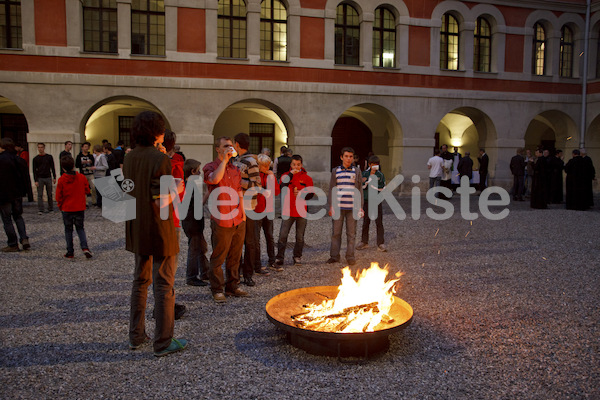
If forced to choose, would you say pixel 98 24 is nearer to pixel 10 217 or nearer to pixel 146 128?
pixel 10 217

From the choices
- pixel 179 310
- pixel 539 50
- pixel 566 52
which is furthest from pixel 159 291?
pixel 566 52

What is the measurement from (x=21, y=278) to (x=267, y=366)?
447cm

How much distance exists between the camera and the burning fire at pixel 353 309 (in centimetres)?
427

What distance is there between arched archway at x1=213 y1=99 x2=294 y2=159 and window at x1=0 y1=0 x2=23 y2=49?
28.4ft

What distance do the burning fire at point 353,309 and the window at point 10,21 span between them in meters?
15.9

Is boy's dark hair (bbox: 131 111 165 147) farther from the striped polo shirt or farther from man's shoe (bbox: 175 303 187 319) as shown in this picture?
the striped polo shirt

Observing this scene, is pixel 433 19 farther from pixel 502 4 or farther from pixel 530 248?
pixel 530 248

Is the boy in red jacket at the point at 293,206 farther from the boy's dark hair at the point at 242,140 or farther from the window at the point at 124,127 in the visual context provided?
the window at the point at 124,127

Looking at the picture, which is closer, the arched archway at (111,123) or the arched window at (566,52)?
the arched window at (566,52)

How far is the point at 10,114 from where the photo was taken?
66.9 ft

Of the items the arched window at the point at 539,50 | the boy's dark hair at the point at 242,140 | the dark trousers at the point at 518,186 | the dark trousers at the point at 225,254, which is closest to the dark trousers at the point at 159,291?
the dark trousers at the point at 225,254

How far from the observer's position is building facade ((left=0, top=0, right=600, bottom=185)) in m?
15.6

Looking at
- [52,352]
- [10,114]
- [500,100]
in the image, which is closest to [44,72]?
[10,114]

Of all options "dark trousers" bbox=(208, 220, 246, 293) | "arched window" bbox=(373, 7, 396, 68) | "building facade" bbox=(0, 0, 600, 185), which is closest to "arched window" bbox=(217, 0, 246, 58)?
"building facade" bbox=(0, 0, 600, 185)
